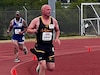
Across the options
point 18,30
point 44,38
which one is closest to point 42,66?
point 44,38

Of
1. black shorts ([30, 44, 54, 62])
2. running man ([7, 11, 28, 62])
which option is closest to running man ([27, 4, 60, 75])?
black shorts ([30, 44, 54, 62])

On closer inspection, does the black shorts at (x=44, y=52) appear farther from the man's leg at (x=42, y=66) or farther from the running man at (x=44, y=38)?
the man's leg at (x=42, y=66)

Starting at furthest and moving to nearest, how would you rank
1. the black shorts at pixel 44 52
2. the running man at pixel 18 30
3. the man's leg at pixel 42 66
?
the running man at pixel 18 30 → the black shorts at pixel 44 52 → the man's leg at pixel 42 66

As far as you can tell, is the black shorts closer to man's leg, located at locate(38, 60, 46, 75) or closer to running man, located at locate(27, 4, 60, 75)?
running man, located at locate(27, 4, 60, 75)

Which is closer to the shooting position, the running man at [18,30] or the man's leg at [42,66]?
the man's leg at [42,66]

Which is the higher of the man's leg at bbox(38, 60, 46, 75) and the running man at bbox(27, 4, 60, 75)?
the running man at bbox(27, 4, 60, 75)

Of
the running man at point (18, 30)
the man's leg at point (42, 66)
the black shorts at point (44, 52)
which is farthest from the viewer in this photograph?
the running man at point (18, 30)

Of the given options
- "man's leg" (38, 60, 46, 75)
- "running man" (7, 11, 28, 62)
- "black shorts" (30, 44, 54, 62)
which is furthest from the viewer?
"running man" (7, 11, 28, 62)

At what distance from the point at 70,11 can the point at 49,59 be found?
31.3m

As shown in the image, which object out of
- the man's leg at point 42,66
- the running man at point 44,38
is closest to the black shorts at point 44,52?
the running man at point 44,38

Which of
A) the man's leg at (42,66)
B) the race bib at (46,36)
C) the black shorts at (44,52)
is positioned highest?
the race bib at (46,36)

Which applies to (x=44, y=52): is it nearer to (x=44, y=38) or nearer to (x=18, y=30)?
(x=44, y=38)

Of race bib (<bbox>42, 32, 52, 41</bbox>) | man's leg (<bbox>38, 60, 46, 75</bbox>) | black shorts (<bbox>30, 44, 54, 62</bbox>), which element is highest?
race bib (<bbox>42, 32, 52, 41</bbox>)

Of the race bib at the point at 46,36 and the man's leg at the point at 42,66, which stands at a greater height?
the race bib at the point at 46,36
